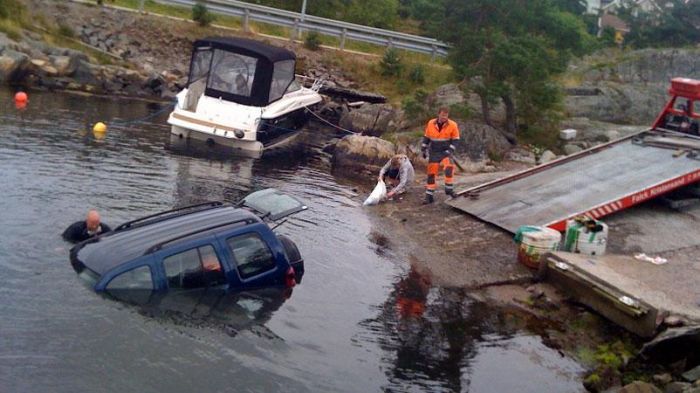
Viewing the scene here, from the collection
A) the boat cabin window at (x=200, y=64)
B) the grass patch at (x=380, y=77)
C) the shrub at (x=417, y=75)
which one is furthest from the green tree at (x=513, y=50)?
the boat cabin window at (x=200, y=64)

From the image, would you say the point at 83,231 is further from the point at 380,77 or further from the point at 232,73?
the point at 380,77

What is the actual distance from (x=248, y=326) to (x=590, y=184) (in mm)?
9308

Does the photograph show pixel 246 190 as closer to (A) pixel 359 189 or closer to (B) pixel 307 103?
(A) pixel 359 189

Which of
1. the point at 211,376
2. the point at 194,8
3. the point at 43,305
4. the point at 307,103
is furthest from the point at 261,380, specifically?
the point at 194,8

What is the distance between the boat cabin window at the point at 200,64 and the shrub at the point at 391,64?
10.0 m

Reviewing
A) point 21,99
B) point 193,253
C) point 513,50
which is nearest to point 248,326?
point 193,253

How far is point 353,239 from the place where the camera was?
55.6 ft

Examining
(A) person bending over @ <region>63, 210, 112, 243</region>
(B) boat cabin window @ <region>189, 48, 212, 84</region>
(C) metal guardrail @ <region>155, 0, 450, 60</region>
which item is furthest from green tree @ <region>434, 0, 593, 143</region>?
(A) person bending over @ <region>63, 210, 112, 243</region>

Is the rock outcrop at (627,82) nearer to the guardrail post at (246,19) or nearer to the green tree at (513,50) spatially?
the green tree at (513,50)

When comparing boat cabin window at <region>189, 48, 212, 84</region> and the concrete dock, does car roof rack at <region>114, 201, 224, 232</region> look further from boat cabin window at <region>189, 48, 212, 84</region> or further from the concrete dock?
boat cabin window at <region>189, 48, 212, 84</region>

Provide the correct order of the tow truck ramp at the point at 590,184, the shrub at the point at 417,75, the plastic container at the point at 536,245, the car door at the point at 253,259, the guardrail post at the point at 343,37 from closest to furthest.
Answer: the car door at the point at 253,259 → the plastic container at the point at 536,245 → the tow truck ramp at the point at 590,184 → the shrub at the point at 417,75 → the guardrail post at the point at 343,37

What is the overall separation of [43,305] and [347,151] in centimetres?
1378

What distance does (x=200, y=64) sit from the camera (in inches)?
1039

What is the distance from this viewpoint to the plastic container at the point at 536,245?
15602 millimetres
